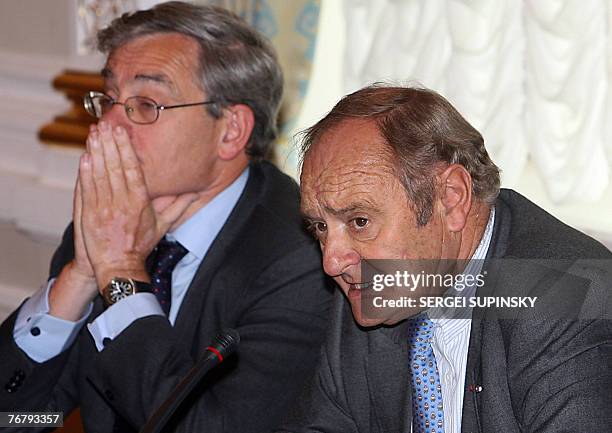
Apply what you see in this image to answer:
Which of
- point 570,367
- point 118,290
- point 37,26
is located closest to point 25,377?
point 118,290

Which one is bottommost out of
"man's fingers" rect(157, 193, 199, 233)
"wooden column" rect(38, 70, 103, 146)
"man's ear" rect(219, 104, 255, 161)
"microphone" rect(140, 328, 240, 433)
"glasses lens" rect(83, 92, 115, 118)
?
"microphone" rect(140, 328, 240, 433)

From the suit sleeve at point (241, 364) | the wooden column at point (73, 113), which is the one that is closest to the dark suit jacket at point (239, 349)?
the suit sleeve at point (241, 364)

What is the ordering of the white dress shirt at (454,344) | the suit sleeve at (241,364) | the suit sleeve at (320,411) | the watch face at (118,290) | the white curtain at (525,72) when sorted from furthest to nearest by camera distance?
the white curtain at (525,72) → the watch face at (118,290) → the suit sleeve at (241,364) → the suit sleeve at (320,411) → the white dress shirt at (454,344)

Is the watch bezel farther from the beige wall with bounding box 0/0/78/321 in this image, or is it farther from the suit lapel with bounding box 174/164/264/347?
the beige wall with bounding box 0/0/78/321

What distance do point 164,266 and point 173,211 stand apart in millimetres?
136

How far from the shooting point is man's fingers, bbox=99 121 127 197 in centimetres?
232

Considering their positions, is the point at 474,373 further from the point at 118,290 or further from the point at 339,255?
the point at 118,290

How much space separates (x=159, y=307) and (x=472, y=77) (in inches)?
47.3

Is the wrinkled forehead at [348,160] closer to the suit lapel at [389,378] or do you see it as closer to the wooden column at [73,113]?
the suit lapel at [389,378]

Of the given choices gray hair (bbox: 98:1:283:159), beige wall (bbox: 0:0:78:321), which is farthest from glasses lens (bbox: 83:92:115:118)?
beige wall (bbox: 0:0:78:321)

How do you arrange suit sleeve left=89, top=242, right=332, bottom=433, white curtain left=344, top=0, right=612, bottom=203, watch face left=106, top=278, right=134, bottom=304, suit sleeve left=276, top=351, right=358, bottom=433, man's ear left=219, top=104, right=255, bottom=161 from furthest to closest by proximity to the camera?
white curtain left=344, top=0, right=612, bottom=203, man's ear left=219, top=104, right=255, bottom=161, watch face left=106, top=278, right=134, bottom=304, suit sleeve left=89, top=242, right=332, bottom=433, suit sleeve left=276, top=351, right=358, bottom=433

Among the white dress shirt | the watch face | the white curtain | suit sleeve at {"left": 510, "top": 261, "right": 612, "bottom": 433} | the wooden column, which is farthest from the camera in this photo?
the wooden column

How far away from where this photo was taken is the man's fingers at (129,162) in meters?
2.33

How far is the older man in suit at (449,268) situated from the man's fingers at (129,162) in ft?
2.13
